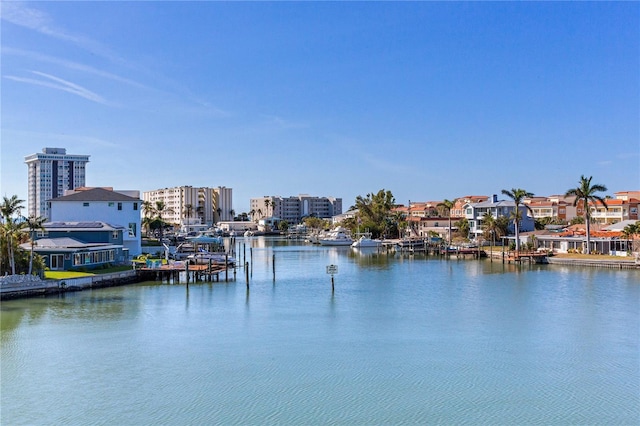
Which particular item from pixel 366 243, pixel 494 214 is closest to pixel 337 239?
pixel 366 243

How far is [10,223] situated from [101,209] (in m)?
18.5

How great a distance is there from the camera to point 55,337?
82.6 ft

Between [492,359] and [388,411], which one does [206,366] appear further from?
[492,359]

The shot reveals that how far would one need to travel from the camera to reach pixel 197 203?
7165 inches

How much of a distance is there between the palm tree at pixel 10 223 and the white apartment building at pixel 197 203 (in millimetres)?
131587

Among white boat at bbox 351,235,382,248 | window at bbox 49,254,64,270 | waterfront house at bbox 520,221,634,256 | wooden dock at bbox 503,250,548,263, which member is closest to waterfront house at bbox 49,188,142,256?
window at bbox 49,254,64,270

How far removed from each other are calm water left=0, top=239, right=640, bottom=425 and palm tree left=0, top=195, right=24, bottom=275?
385 centimetres

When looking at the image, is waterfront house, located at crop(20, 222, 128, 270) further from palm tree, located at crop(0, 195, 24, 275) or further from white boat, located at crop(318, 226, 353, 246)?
white boat, located at crop(318, 226, 353, 246)

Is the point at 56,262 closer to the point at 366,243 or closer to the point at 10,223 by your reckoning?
the point at 10,223

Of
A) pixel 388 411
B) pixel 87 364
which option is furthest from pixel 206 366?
pixel 388 411

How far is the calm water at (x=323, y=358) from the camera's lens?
1673cm

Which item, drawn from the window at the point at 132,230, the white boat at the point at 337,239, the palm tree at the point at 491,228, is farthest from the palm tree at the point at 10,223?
the white boat at the point at 337,239

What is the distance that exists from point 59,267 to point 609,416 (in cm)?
3714

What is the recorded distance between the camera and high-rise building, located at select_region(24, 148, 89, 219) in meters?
155
